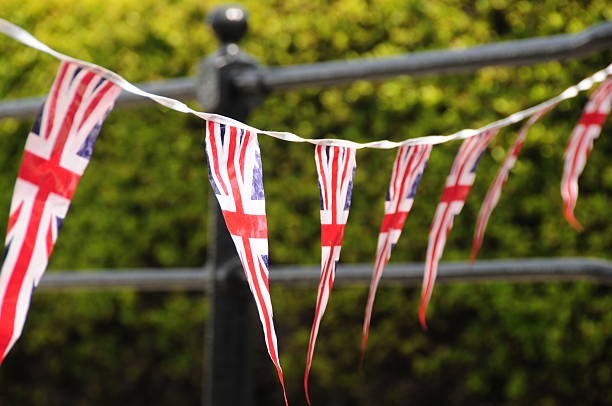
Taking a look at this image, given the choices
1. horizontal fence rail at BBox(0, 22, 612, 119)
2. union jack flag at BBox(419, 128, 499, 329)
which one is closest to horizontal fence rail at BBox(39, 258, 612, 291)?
union jack flag at BBox(419, 128, 499, 329)

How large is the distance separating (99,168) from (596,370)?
204 centimetres

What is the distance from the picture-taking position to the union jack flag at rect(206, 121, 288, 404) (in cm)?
119

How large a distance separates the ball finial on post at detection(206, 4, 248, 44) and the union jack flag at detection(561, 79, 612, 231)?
73 cm

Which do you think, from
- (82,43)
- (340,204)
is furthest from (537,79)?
(340,204)

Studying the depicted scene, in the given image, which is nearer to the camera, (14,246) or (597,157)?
(14,246)

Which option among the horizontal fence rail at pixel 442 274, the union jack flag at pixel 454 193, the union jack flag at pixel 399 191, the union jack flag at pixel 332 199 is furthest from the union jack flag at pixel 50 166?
the horizontal fence rail at pixel 442 274

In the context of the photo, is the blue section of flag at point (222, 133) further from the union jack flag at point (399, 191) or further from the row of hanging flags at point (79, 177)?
the union jack flag at point (399, 191)

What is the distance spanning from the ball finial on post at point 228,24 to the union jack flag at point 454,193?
2.32 feet

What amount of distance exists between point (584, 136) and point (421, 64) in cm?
30

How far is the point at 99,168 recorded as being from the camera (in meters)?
4.08

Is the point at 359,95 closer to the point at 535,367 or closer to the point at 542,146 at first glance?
the point at 542,146

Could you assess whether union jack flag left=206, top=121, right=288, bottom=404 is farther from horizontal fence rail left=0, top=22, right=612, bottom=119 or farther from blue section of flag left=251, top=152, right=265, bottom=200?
horizontal fence rail left=0, top=22, right=612, bottom=119

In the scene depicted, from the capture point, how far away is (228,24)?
209 cm

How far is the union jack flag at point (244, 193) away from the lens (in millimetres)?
1190
